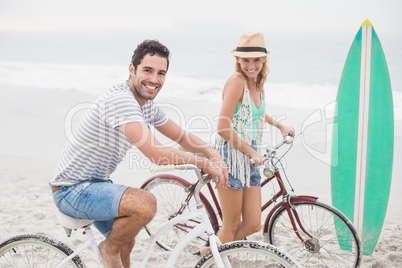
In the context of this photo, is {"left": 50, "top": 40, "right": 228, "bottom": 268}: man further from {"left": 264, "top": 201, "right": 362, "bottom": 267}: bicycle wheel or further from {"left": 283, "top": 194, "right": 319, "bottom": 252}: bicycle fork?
{"left": 264, "top": 201, "right": 362, "bottom": 267}: bicycle wheel

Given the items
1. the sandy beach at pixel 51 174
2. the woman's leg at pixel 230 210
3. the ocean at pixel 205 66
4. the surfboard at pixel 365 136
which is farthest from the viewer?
the ocean at pixel 205 66

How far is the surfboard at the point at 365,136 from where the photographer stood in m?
3.70

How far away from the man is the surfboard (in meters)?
1.95

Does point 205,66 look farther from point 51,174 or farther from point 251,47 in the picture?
point 251,47

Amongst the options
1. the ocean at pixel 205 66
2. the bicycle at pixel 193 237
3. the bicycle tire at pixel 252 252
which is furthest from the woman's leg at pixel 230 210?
the ocean at pixel 205 66

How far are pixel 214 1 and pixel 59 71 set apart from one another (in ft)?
95.4

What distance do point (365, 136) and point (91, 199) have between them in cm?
262

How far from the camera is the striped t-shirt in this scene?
6.82 feet

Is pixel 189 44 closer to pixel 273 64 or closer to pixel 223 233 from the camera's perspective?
pixel 273 64

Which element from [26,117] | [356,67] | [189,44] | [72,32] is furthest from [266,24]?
[356,67]

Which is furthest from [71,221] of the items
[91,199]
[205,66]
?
[205,66]

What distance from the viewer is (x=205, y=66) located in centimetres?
2647

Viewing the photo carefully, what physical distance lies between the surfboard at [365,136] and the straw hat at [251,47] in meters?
1.20

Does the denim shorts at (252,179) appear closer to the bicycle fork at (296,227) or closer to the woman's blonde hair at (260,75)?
the bicycle fork at (296,227)
